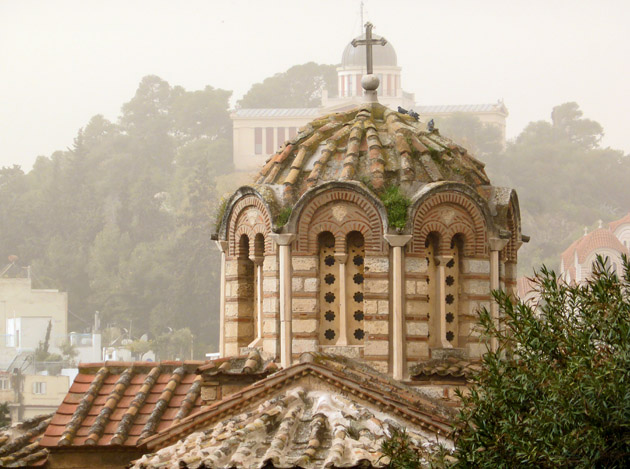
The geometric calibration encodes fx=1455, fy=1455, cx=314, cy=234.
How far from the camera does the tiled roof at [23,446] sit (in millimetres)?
19156

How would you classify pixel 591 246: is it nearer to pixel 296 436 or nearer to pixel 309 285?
pixel 309 285

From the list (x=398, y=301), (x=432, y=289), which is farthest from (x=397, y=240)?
(x=432, y=289)

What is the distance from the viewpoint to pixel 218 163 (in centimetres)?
12962

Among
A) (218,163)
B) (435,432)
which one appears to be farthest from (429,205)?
(218,163)

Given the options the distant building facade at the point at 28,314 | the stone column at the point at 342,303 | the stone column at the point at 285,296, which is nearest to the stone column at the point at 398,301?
the stone column at the point at 342,303

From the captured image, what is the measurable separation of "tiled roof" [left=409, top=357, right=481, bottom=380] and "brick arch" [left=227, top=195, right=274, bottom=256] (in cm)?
253

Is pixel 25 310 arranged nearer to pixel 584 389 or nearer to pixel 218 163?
pixel 218 163

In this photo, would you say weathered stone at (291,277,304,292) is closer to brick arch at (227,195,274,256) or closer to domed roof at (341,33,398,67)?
brick arch at (227,195,274,256)

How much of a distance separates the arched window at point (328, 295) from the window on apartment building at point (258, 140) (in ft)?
357

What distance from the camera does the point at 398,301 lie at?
18.9 metres

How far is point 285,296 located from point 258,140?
361 ft

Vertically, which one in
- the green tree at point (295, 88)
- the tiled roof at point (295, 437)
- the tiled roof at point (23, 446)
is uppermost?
the green tree at point (295, 88)

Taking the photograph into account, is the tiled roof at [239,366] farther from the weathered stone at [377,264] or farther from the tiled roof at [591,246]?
the tiled roof at [591,246]

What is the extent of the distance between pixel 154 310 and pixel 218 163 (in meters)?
38.2
